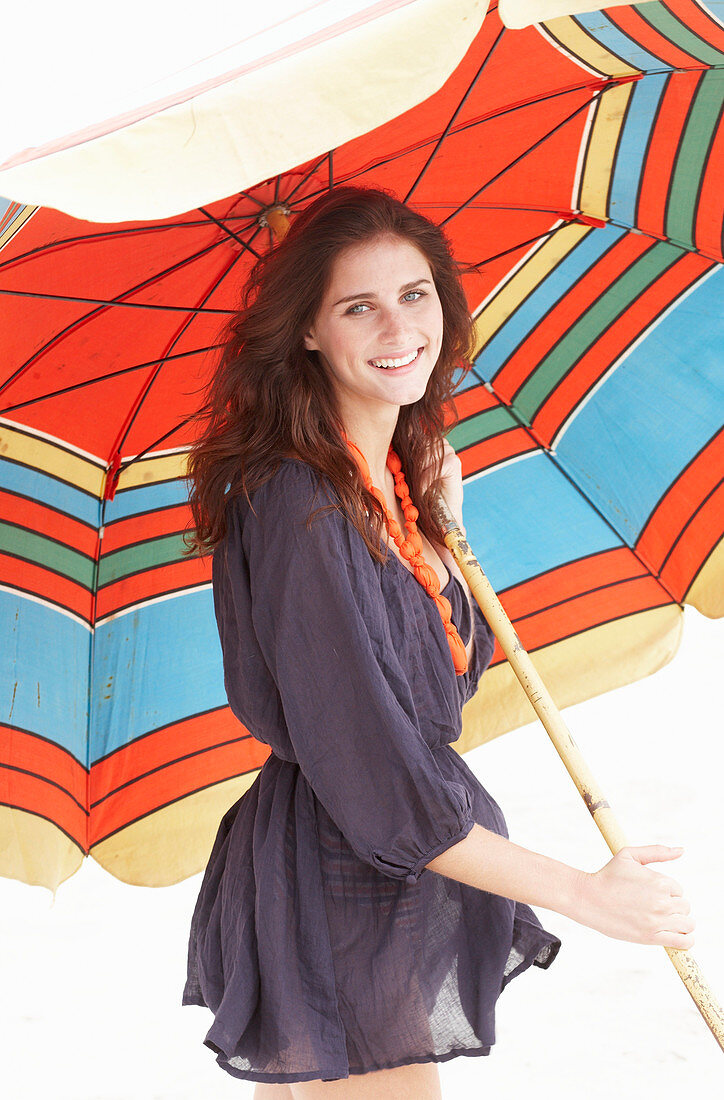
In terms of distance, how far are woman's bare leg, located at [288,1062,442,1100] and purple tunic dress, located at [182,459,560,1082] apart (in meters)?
0.05

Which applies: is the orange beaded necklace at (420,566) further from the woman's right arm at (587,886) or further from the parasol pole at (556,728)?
the woman's right arm at (587,886)

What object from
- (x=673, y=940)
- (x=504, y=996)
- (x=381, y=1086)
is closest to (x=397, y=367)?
(x=673, y=940)

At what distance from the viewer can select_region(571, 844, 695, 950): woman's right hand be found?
5.36ft

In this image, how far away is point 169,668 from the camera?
→ 267 centimetres

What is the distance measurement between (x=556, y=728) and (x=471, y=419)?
908mm

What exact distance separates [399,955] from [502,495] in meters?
1.20

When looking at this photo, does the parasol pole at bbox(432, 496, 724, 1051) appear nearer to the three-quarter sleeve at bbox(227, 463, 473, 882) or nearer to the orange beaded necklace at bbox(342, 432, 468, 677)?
the orange beaded necklace at bbox(342, 432, 468, 677)

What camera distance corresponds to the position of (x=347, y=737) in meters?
1.67

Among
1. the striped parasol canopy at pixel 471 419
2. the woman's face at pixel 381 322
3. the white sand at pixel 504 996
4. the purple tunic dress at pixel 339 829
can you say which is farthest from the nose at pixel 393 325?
the white sand at pixel 504 996

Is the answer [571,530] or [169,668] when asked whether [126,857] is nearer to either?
[169,668]

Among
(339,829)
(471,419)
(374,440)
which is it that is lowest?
(339,829)

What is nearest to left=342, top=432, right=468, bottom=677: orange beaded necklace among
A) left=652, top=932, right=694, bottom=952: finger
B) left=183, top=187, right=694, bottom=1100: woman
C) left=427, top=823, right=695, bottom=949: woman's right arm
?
left=183, top=187, right=694, bottom=1100: woman

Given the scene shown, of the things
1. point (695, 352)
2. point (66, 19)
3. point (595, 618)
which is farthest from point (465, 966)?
point (66, 19)

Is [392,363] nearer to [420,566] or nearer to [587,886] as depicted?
[420,566]
